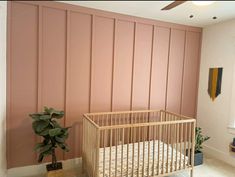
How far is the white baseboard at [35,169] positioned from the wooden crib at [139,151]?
257mm

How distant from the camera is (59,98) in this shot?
2400 millimetres

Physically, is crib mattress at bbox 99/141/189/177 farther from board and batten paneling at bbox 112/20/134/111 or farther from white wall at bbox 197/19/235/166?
white wall at bbox 197/19/235/166

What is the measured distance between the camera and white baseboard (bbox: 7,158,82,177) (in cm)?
226

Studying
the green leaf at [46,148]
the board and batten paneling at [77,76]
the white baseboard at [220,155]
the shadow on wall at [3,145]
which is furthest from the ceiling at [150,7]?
the white baseboard at [220,155]

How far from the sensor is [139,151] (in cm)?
209

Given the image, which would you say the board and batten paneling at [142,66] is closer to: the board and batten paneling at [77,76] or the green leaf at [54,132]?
the board and batten paneling at [77,76]

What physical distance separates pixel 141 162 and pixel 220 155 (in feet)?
5.30

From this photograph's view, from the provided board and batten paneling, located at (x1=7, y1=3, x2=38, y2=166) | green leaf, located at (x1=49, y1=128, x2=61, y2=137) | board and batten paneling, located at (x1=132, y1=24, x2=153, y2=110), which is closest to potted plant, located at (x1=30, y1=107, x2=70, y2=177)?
green leaf, located at (x1=49, y1=128, x2=61, y2=137)

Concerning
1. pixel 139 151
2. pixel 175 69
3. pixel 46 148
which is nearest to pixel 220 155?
pixel 175 69

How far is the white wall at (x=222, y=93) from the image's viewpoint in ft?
9.25

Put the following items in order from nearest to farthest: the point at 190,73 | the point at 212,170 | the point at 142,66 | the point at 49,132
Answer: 1. the point at 49,132
2. the point at 212,170
3. the point at 142,66
4. the point at 190,73

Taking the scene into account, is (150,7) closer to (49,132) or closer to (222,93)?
(49,132)

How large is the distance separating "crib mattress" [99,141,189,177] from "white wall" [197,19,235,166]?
3.27 ft

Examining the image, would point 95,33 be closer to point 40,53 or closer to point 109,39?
point 109,39
